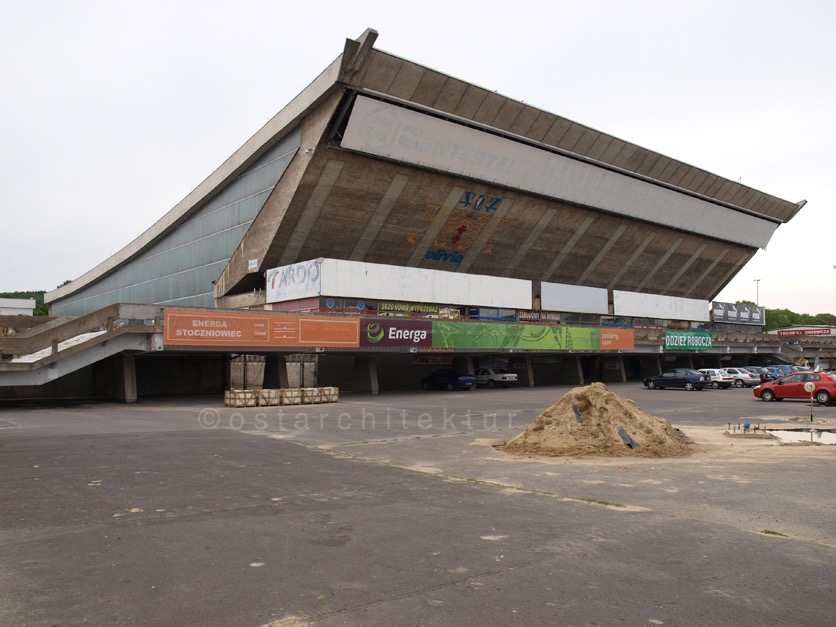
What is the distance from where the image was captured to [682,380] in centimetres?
4500

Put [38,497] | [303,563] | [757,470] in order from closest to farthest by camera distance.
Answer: [303,563], [38,497], [757,470]

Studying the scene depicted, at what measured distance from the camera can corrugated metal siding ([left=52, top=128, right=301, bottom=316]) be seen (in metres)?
48.9

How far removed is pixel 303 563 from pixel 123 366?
1164 inches

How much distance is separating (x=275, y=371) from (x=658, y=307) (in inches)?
1878

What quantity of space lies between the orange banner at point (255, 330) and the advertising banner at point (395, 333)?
826mm

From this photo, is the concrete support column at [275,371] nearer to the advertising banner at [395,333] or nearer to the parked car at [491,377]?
the advertising banner at [395,333]

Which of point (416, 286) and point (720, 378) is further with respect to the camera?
point (720, 378)

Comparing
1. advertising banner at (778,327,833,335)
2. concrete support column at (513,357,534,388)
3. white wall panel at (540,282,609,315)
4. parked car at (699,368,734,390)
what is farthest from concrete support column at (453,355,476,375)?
advertising banner at (778,327,833,335)

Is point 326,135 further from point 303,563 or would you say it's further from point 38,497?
point 303,563

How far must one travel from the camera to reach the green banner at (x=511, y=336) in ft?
140

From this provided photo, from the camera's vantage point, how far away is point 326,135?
4316cm

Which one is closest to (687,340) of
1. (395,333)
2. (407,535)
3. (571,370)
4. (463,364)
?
(571,370)

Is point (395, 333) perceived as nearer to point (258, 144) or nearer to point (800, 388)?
point (258, 144)

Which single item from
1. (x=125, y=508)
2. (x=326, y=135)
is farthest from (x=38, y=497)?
(x=326, y=135)
